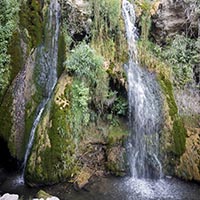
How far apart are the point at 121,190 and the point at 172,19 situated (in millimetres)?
4694

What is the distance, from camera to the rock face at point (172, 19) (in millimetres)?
8891

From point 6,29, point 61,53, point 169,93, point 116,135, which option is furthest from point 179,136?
point 6,29

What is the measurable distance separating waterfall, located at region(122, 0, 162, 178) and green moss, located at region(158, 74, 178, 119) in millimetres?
169

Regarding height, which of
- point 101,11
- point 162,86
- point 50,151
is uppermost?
point 101,11

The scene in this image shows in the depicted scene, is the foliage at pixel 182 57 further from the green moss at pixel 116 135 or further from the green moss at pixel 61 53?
the green moss at pixel 61 53

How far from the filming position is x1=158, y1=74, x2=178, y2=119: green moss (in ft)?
27.0

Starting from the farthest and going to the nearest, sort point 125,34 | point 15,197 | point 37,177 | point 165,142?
point 125,34
point 165,142
point 37,177
point 15,197

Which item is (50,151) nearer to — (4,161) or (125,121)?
(4,161)

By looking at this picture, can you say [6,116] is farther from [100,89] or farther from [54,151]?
[100,89]

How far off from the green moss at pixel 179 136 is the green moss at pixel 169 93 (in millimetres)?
221

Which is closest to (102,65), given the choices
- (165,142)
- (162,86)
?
(162,86)

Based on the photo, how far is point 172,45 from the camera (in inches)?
348

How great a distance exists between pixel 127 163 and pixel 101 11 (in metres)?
3.86

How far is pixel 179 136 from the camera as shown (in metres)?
8.03
